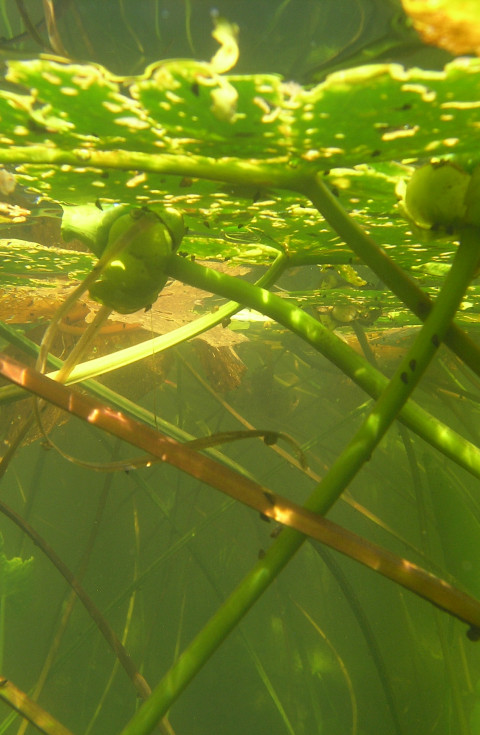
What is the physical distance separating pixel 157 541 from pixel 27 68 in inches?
160

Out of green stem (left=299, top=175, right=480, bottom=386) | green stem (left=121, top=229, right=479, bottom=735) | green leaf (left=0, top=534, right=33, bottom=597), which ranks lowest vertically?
green leaf (left=0, top=534, right=33, bottom=597)

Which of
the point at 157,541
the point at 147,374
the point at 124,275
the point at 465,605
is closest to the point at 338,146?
the point at 124,275

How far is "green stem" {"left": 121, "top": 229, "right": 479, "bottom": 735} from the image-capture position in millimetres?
639

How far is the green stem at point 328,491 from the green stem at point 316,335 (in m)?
0.16

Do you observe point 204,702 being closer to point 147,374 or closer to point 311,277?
point 147,374

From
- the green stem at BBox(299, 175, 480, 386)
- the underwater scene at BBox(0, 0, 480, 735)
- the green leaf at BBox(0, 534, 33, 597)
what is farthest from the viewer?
the green leaf at BBox(0, 534, 33, 597)

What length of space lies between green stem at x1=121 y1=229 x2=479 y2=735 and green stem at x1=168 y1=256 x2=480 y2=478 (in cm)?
16

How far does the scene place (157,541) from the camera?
4117mm

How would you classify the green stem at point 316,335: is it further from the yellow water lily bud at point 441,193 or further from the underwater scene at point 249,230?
the yellow water lily bud at point 441,193

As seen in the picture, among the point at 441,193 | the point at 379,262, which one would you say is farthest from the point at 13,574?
the point at 441,193

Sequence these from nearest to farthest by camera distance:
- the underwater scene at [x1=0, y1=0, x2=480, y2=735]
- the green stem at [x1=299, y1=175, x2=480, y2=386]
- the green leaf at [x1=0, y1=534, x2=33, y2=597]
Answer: the underwater scene at [x1=0, y1=0, x2=480, y2=735], the green stem at [x1=299, y1=175, x2=480, y2=386], the green leaf at [x1=0, y1=534, x2=33, y2=597]

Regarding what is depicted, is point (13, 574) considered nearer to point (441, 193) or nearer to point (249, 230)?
point (249, 230)

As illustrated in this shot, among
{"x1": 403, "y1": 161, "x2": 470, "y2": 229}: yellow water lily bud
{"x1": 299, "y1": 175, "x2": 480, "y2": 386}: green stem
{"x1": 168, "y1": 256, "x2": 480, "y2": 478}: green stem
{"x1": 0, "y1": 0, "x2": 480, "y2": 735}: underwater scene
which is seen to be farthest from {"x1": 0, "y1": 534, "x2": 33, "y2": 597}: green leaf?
{"x1": 403, "y1": 161, "x2": 470, "y2": 229}: yellow water lily bud

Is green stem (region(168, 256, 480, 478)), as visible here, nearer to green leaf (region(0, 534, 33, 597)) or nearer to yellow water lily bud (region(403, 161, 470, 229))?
yellow water lily bud (region(403, 161, 470, 229))
